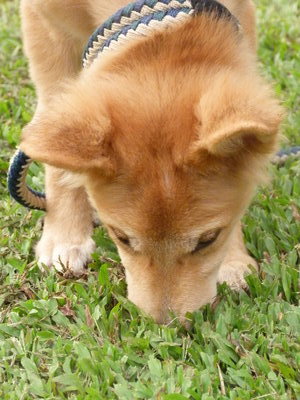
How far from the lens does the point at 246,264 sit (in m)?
4.28

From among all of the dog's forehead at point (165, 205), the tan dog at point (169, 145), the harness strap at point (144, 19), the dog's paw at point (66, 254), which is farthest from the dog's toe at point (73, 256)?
the harness strap at point (144, 19)

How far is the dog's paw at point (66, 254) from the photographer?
4.36 meters

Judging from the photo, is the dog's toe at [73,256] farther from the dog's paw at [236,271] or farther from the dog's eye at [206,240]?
the dog's eye at [206,240]

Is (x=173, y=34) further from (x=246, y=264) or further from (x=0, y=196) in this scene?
(x=0, y=196)

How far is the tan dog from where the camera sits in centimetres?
312

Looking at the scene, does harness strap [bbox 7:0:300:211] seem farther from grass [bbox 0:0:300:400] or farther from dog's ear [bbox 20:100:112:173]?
grass [bbox 0:0:300:400]

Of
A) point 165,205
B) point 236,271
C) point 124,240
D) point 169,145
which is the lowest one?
point 236,271

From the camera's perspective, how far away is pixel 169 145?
327 centimetres

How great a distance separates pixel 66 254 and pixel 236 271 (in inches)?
37.7

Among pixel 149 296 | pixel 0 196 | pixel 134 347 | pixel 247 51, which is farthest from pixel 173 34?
pixel 0 196

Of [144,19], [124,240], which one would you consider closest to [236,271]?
[124,240]

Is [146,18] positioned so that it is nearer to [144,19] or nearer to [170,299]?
[144,19]

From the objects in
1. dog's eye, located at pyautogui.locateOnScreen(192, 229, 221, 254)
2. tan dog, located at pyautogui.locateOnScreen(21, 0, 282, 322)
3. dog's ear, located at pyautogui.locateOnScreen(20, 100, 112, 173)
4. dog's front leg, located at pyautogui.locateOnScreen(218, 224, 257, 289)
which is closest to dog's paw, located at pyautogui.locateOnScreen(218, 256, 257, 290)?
dog's front leg, located at pyautogui.locateOnScreen(218, 224, 257, 289)

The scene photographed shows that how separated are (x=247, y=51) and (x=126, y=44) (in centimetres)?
65
